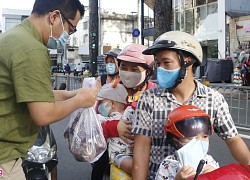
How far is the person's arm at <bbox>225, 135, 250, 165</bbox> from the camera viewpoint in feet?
6.90

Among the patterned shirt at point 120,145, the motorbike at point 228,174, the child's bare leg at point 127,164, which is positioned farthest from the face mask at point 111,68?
the motorbike at point 228,174

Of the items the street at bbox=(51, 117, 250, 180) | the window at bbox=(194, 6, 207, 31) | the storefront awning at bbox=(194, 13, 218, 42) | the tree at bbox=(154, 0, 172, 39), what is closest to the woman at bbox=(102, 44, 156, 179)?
the street at bbox=(51, 117, 250, 180)

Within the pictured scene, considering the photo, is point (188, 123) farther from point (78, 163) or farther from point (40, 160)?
point (78, 163)

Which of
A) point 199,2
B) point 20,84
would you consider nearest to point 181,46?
point 20,84

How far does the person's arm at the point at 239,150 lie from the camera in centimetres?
210

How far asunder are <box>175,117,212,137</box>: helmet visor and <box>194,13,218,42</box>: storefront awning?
21.2 meters

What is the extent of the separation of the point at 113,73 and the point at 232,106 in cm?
494

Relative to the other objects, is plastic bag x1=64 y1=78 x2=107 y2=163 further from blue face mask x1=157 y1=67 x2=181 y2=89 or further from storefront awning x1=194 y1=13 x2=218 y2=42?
storefront awning x1=194 y1=13 x2=218 y2=42

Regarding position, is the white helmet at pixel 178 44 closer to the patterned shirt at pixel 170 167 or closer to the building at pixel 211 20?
the patterned shirt at pixel 170 167

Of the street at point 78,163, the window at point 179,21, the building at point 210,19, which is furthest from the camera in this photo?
the window at point 179,21

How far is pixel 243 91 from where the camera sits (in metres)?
7.25

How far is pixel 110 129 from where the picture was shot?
2730 millimetres

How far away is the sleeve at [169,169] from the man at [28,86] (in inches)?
21.1

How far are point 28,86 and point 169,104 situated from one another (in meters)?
0.84
